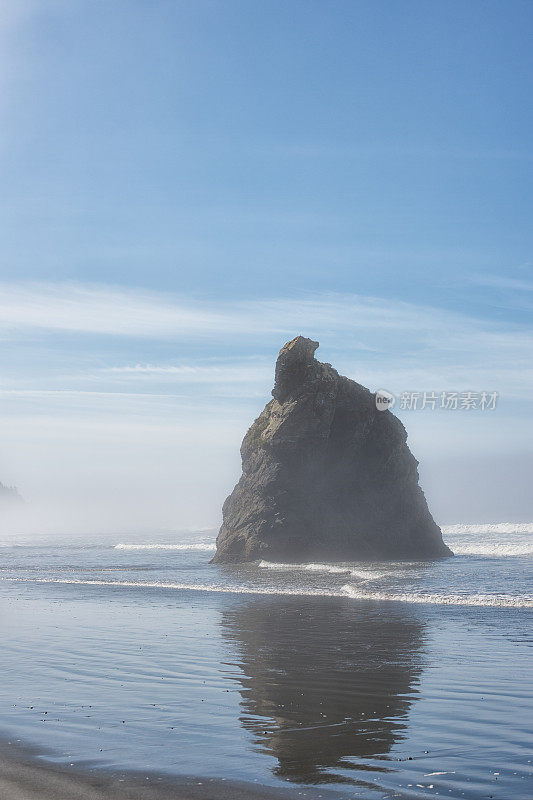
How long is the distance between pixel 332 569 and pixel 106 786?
30.7 m

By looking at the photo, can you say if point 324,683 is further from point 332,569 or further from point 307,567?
point 307,567

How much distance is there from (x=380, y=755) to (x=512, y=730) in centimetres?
224

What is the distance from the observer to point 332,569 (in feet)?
119

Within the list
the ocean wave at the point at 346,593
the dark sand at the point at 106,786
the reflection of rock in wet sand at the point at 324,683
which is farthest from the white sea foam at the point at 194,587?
the dark sand at the point at 106,786

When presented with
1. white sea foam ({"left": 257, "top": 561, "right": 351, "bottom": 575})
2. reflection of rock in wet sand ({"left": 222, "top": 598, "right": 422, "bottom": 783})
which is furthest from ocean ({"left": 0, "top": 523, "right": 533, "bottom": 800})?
white sea foam ({"left": 257, "top": 561, "right": 351, "bottom": 575})

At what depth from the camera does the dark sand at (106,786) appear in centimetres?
→ 614

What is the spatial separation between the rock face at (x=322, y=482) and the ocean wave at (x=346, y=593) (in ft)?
37.1

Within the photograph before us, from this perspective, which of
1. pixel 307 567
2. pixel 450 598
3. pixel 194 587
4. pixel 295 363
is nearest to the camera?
pixel 450 598

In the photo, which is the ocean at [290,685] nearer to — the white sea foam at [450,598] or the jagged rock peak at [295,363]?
the white sea foam at [450,598]

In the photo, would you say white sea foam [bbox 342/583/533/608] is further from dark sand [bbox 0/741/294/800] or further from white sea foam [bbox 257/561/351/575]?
dark sand [bbox 0/741/294/800]

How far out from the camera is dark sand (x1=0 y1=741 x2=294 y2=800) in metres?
6.14

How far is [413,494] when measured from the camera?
4531 centimetres

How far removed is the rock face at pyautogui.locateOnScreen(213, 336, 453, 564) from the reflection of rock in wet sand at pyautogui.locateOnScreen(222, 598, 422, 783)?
2058 centimetres

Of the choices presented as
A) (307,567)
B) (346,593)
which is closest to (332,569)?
(307,567)
